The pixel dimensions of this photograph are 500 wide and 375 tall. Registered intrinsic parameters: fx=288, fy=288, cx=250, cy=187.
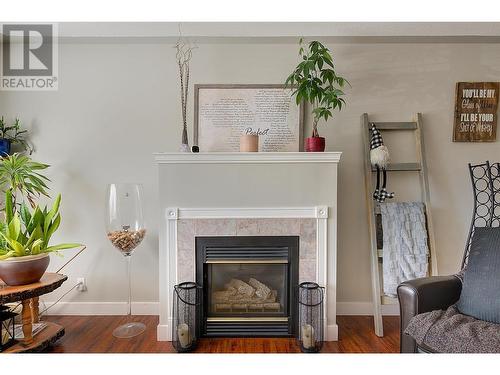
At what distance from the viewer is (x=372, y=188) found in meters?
2.39

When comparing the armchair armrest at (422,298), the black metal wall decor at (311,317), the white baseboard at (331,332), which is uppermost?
the armchair armrest at (422,298)

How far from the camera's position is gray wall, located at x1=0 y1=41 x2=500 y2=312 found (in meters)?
2.46

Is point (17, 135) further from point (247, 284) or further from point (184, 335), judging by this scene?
point (247, 284)

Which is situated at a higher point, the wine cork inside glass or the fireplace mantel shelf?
the wine cork inside glass

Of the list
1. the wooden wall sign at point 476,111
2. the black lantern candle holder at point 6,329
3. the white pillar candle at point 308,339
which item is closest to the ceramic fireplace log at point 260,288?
the white pillar candle at point 308,339

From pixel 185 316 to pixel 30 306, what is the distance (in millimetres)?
991

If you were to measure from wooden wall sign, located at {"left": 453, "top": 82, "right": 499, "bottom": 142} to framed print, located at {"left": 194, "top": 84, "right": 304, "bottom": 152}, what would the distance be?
4.44 feet

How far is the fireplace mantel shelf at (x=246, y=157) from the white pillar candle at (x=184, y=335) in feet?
3.77

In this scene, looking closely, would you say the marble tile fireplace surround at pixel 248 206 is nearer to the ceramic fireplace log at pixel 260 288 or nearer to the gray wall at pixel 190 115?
the ceramic fireplace log at pixel 260 288

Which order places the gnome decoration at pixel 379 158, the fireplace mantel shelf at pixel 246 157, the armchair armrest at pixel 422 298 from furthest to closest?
the gnome decoration at pixel 379 158, the fireplace mantel shelf at pixel 246 157, the armchair armrest at pixel 422 298

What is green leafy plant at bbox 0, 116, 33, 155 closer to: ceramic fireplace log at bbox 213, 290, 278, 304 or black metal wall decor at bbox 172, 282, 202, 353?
black metal wall decor at bbox 172, 282, 202, 353

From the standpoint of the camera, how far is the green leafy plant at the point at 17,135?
2430 millimetres

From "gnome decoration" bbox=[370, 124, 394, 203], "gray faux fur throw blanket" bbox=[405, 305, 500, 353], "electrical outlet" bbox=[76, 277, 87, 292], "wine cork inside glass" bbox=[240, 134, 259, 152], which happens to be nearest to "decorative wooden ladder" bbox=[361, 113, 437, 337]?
"gnome decoration" bbox=[370, 124, 394, 203]

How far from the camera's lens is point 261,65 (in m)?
2.46
